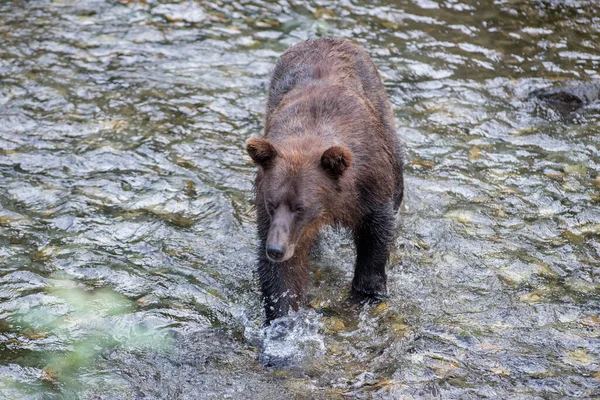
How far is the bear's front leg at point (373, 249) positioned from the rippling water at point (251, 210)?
9.1 inches

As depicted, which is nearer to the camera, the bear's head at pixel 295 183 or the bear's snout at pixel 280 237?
the bear's snout at pixel 280 237

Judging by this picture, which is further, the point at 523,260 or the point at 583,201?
the point at 583,201

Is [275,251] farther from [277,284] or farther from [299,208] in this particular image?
[277,284]

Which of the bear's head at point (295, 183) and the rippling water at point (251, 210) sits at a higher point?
the bear's head at point (295, 183)

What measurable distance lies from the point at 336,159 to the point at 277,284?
133 cm

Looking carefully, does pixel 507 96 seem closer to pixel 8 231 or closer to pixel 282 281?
pixel 282 281

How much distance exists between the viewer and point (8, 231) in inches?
324

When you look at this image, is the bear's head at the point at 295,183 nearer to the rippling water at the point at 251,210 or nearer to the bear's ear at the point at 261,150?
the bear's ear at the point at 261,150

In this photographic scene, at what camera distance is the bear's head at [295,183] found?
6.40 meters

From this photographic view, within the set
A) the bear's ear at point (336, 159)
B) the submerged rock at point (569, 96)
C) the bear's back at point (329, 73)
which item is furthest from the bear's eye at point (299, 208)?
the submerged rock at point (569, 96)

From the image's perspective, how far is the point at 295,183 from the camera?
6.49 metres

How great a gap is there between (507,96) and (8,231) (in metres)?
6.97

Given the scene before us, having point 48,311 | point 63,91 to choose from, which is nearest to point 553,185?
point 48,311

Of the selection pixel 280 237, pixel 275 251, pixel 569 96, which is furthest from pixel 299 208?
pixel 569 96
